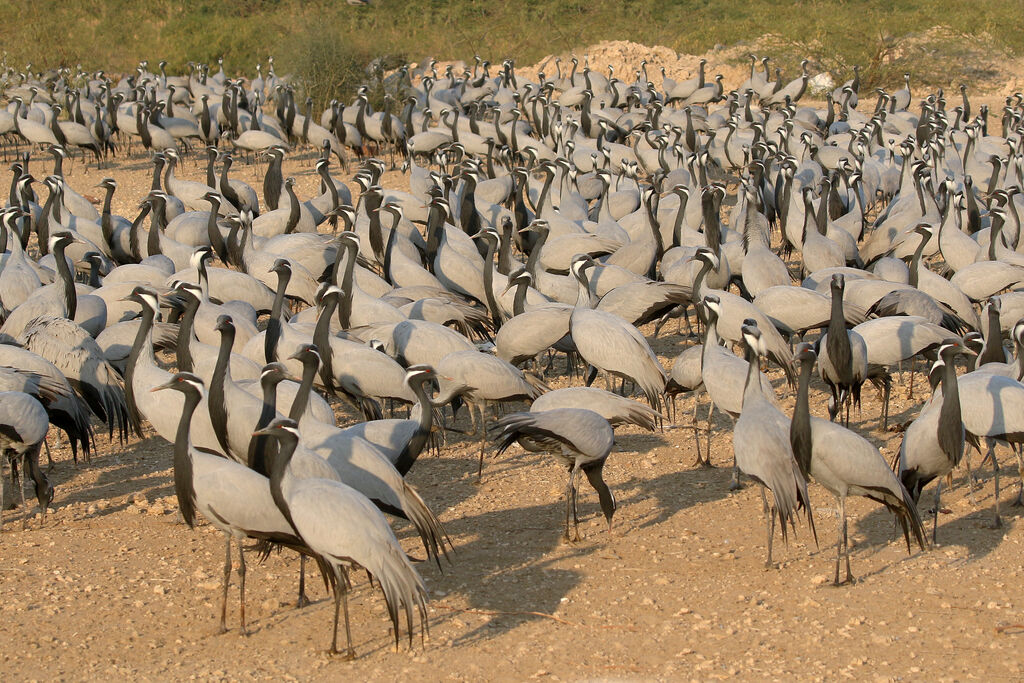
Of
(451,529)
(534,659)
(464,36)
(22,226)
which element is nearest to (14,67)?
(464,36)

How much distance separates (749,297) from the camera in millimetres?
12117

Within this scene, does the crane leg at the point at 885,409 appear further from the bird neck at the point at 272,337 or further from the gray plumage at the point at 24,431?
the gray plumage at the point at 24,431

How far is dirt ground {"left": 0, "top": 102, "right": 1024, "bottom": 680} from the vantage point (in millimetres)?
5812

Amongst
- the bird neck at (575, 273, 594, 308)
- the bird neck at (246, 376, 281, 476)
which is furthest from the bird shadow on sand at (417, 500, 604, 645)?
the bird neck at (575, 273, 594, 308)

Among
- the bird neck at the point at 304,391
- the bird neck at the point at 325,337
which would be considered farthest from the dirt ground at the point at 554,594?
the bird neck at the point at 325,337

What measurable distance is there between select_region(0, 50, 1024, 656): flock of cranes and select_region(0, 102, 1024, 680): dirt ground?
0.27 metres

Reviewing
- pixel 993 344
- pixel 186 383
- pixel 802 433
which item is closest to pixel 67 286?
pixel 186 383

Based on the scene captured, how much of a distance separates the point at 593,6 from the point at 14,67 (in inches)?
753

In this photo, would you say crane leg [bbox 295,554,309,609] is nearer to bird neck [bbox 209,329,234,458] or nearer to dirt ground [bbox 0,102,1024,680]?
dirt ground [bbox 0,102,1024,680]

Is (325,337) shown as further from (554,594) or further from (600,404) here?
(554,594)

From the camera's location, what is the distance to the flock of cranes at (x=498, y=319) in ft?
22.5

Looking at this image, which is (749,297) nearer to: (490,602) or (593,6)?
(490,602)

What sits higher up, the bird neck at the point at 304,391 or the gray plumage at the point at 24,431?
the bird neck at the point at 304,391

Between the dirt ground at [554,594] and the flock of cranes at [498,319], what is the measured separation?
266mm
